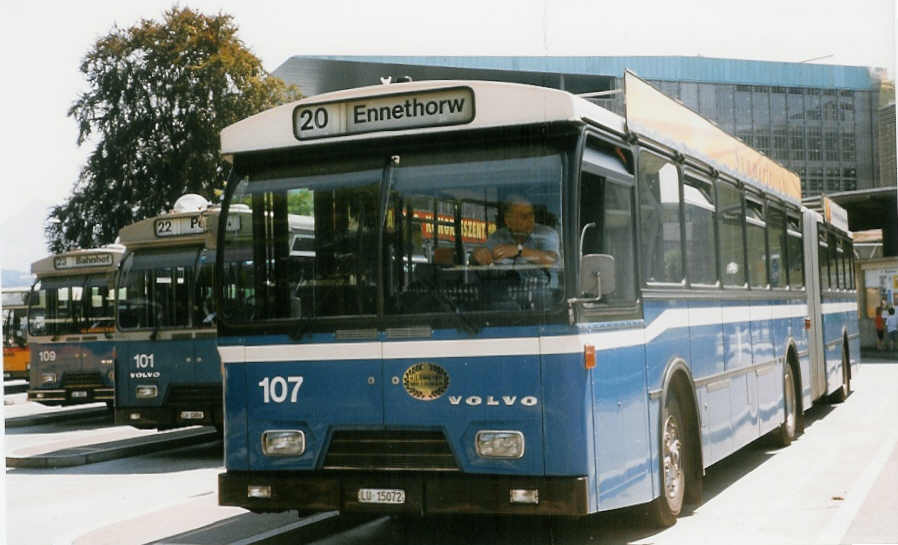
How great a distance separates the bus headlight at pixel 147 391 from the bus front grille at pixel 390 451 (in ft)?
26.5

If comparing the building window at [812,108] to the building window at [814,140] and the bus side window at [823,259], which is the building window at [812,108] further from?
the bus side window at [823,259]

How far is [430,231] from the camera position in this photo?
6664 millimetres

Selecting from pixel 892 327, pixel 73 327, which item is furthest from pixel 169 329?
pixel 892 327

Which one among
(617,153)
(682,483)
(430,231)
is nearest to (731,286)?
(682,483)

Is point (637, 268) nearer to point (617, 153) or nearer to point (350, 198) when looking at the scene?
point (617, 153)

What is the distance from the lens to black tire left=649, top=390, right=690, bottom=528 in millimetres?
7730

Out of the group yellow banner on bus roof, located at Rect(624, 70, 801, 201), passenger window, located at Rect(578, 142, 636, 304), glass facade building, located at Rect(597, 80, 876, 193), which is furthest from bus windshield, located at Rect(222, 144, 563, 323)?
yellow banner on bus roof, located at Rect(624, 70, 801, 201)

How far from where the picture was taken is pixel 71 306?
1869cm

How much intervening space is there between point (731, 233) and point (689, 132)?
1514 mm

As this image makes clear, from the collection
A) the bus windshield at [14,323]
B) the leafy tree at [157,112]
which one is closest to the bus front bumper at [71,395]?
the bus windshield at [14,323]

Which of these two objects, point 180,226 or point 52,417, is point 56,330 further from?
point 180,226

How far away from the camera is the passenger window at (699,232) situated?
870cm

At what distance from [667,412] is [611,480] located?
137 cm

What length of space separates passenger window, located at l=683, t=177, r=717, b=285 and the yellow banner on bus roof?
32cm
